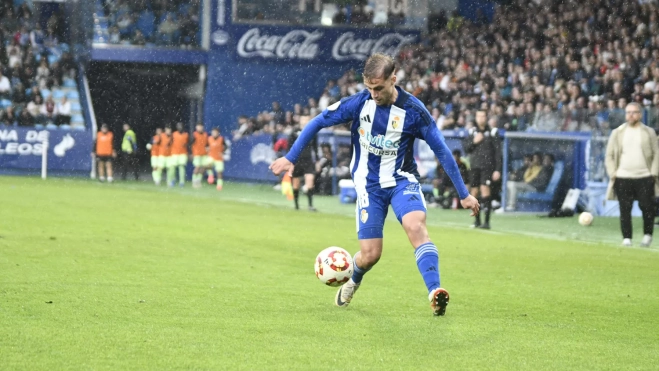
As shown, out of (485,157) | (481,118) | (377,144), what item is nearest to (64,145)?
(485,157)

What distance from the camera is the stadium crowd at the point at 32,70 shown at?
120ft

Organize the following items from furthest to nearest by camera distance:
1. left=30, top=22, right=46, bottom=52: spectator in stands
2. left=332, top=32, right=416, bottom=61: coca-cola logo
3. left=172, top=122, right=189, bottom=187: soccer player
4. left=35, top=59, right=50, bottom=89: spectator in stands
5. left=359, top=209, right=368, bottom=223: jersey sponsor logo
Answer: left=30, top=22, right=46, bottom=52: spectator in stands, left=35, top=59, right=50, bottom=89: spectator in stands, left=332, top=32, right=416, bottom=61: coca-cola logo, left=172, top=122, right=189, bottom=187: soccer player, left=359, top=209, right=368, bottom=223: jersey sponsor logo

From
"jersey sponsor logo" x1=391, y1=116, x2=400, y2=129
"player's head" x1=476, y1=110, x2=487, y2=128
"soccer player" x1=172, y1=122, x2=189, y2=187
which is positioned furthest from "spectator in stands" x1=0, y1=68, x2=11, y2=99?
"jersey sponsor logo" x1=391, y1=116, x2=400, y2=129

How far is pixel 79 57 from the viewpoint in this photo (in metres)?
41.0

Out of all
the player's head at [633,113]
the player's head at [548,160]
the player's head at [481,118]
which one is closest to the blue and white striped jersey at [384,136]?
the player's head at [633,113]

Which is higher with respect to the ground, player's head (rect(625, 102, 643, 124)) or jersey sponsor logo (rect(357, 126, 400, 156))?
player's head (rect(625, 102, 643, 124))

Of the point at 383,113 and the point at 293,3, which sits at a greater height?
the point at 293,3

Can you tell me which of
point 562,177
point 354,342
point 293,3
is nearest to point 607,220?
point 562,177

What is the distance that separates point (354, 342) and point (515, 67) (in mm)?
23189

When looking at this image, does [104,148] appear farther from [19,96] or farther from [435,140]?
[435,140]

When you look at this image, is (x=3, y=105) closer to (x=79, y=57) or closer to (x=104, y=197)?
(x=79, y=57)

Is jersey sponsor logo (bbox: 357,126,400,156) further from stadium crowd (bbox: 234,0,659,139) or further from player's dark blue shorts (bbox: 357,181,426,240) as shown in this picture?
stadium crowd (bbox: 234,0,659,139)

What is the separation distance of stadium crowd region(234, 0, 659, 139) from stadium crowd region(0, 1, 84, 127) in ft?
22.3

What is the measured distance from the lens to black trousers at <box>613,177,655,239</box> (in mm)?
14641
